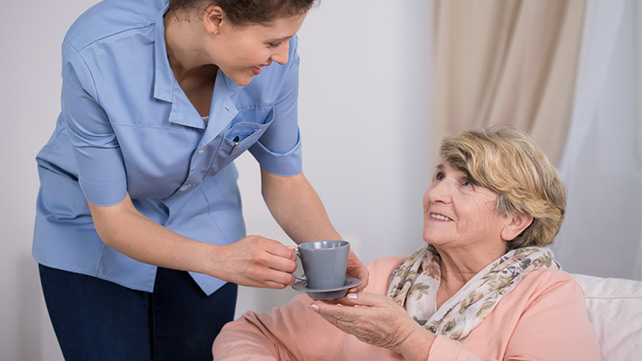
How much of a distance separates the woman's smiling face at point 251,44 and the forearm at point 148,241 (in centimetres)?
39

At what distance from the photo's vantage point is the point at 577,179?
261 centimetres

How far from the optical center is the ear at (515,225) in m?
1.74

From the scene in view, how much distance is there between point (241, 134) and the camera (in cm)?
160

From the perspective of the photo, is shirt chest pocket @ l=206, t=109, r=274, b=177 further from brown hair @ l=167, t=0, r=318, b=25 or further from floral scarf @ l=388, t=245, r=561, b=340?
floral scarf @ l=388, t=245, r=561, b=340

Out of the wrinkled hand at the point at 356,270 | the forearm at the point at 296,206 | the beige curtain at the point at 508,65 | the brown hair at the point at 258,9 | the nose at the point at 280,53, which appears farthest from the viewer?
the beige curtain at the point at 508,65

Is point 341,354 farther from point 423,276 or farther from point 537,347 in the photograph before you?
point 537,347

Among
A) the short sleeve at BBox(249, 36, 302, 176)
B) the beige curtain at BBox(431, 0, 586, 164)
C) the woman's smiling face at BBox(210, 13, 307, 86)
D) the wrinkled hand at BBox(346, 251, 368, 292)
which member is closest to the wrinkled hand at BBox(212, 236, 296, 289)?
the wrinkled hand at BBox(346, 251, 368, 292)

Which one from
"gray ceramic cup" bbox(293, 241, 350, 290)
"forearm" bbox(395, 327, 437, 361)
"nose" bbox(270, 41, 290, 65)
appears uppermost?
"nose" bbox(270, 41, 290, 65)

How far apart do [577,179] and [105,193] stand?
197 centimetres

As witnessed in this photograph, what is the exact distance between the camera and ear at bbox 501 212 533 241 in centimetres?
174

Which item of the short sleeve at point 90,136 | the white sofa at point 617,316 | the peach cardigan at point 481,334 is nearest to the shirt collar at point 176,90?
the short sleeve at point 90,136

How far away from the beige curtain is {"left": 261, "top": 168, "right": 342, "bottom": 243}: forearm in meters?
0.93

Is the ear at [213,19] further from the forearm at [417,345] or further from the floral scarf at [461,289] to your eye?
the floral scarf at [461,289]

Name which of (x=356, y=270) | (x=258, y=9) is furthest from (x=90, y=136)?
(x=356, y=270)
